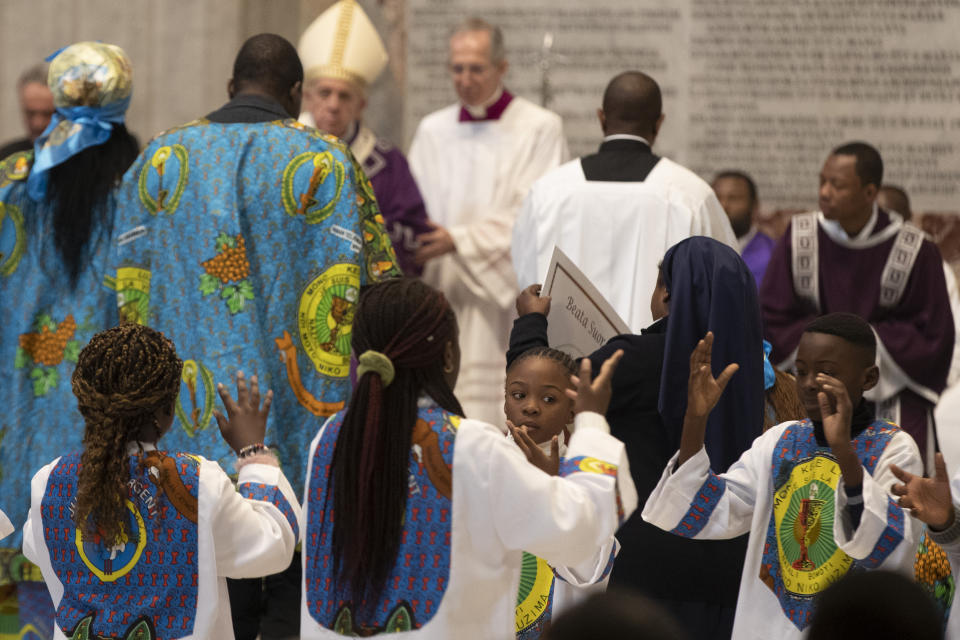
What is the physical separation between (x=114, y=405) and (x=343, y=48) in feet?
15.9

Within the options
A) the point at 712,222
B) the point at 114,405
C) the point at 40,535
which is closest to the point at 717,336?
the point at 114,405

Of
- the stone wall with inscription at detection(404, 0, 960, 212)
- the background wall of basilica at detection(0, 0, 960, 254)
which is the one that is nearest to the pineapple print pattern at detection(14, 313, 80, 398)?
the background wall of basilica at detection(0, 0, 960, 254)

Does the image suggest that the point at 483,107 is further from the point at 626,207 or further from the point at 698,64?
the point at 626,207

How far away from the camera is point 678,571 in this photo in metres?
4.48

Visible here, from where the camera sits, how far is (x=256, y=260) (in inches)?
213

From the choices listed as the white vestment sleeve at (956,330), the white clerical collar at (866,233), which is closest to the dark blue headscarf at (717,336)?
the white clerical collar at (866,233)

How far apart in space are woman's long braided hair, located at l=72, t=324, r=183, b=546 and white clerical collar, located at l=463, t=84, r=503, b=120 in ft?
17.2

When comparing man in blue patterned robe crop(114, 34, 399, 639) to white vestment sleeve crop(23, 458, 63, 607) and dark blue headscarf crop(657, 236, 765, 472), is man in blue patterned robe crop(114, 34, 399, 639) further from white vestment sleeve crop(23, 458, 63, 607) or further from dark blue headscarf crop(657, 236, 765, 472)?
white vestment sleeve crop(23, 458, 63, 607)

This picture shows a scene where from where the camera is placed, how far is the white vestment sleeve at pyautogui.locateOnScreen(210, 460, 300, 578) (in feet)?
11.8

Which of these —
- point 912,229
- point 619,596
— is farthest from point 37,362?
point 912,229

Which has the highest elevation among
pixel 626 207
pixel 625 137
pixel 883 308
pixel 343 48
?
pixel 343 48

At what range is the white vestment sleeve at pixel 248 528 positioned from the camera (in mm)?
3594

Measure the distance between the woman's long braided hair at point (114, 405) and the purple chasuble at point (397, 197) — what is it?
4.20 m

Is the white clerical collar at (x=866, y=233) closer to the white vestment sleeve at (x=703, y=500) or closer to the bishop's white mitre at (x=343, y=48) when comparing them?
the bishop's white mitre at (x=343, y=48)
